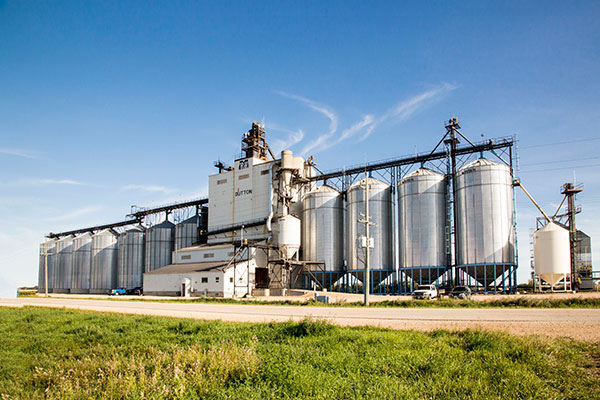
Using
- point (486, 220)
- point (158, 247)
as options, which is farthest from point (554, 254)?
point (158, 247)

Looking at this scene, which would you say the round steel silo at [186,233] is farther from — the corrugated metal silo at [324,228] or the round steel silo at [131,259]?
the corrugated metal silo at [324,228]

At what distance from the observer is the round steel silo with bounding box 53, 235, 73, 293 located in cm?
11025

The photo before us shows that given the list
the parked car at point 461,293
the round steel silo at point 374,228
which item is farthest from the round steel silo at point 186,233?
the parked car at point 461,293

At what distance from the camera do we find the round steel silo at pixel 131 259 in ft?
317

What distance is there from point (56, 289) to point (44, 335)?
10090cm

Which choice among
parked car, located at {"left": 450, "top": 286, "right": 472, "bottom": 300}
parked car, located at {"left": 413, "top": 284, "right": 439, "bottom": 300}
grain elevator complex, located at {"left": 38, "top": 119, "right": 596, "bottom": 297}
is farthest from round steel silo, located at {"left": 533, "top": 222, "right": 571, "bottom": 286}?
parked car, located at {"left": 450, "top": 286, "right": 472, "bottom": 300}

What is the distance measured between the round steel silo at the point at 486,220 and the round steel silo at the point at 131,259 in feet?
224

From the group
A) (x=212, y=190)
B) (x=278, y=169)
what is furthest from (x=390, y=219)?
(x=212, y=190)

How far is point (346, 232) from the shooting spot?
70375 mm

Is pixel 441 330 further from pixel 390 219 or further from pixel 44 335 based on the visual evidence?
pixel 390 219

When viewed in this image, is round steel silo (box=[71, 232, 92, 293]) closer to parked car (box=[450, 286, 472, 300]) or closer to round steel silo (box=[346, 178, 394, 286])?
round steel silo (box=[346, 178, 394, 286])

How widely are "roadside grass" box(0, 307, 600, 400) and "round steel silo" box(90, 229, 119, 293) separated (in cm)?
8999

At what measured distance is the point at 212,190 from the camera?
3285 inches

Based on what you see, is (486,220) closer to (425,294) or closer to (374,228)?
(374,228)
